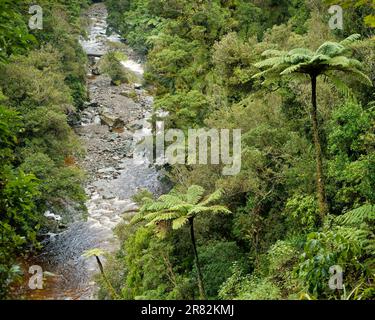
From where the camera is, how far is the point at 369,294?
205 inches

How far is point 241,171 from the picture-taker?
12.1m

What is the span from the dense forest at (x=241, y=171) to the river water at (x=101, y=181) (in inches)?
47.8

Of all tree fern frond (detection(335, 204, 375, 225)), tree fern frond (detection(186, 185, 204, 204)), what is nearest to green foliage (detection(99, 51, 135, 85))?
tree fern frond (detection(186, 185, 204, 204))

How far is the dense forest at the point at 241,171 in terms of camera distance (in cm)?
568

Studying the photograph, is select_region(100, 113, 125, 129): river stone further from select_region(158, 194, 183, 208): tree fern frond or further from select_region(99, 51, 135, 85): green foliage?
select_region(158, 194, 183, 208): tree fern frond

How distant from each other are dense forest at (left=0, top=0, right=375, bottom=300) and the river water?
47.8 inches

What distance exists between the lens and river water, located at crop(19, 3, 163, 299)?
1652 cm

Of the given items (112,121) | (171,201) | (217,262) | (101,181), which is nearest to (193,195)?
(171,201)

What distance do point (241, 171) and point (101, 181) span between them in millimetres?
12617

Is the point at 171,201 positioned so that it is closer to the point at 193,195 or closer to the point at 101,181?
the point at 193,195

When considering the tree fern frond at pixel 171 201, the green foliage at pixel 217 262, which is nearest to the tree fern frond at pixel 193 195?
the tree fern frond at pixel 171 201

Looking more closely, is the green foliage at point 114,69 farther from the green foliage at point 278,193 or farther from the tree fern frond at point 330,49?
the tree fern frond at point 330,49

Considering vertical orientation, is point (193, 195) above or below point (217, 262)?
above

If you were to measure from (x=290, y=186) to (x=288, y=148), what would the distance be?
1010 millimetres
